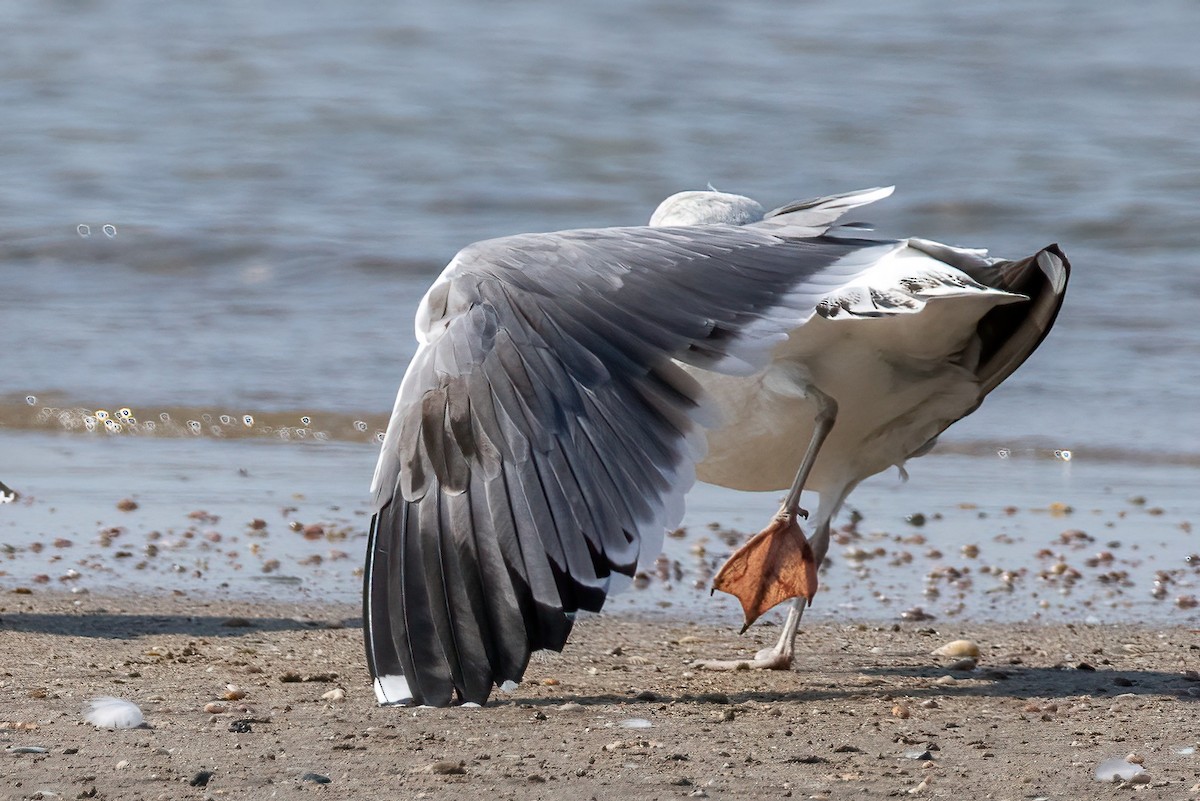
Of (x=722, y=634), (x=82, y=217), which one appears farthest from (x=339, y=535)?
(x=82, y=217)

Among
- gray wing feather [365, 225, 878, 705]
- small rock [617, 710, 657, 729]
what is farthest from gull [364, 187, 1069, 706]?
small rock [617, 710, 657, 729]

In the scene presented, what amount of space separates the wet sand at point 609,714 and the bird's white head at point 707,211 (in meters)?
1.10

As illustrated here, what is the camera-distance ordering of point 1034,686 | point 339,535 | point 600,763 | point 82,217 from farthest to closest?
point 82,217 < point 339,535 < point 1034,686 < point 600,763

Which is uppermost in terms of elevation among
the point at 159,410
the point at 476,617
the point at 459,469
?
the point at 459,469

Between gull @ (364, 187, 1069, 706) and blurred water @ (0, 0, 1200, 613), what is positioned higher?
gull @ (364, 187, 1069, 706)

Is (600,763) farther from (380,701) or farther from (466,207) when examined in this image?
(466,207)

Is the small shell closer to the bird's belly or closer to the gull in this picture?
the bird's belly

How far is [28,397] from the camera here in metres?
7.73

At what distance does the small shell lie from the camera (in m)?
4.41

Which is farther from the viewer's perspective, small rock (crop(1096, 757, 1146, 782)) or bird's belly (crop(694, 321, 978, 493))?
bird's belly (crop(694, 321, 978, 493))

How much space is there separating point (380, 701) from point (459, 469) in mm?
454

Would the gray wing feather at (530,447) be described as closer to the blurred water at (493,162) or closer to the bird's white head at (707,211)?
the bird's white head at (707,211)

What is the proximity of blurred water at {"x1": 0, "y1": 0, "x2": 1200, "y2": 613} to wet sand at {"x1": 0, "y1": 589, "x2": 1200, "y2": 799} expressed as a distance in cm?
259

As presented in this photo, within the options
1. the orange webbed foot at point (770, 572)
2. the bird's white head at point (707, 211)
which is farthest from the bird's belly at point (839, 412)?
the bird's white head at point (707, 211)
